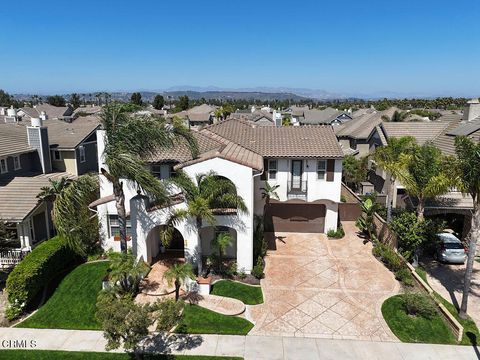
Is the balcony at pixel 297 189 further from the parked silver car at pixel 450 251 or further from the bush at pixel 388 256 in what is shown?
the parked silver car at pixel 450 251

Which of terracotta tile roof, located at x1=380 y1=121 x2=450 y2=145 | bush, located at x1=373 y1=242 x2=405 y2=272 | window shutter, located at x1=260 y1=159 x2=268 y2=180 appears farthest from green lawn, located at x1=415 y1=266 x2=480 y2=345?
terracotta tile roof, located at x1=380 y1=121 x2=450 y2=145

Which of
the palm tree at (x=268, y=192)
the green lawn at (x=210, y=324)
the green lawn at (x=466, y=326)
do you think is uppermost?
the palm tree at (x=268, y=192)

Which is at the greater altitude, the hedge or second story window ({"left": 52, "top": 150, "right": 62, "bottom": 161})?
second story window ({"left": 52, "top": 150, "right": 62, "bottom": 161})

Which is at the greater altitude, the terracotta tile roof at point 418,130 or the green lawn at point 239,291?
the terracotta tile roof at point 418,130

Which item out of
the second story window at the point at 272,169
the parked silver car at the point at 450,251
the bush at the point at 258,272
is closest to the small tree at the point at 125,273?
the bush at the point at 258,272

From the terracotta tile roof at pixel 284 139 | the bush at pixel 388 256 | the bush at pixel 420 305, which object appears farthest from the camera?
the terracotta tile roof at pixel 284 139

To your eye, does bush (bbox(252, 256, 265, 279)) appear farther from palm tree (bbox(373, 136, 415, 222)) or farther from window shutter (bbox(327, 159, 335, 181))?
palm tree (bbox(373, 136, 415, 222))
